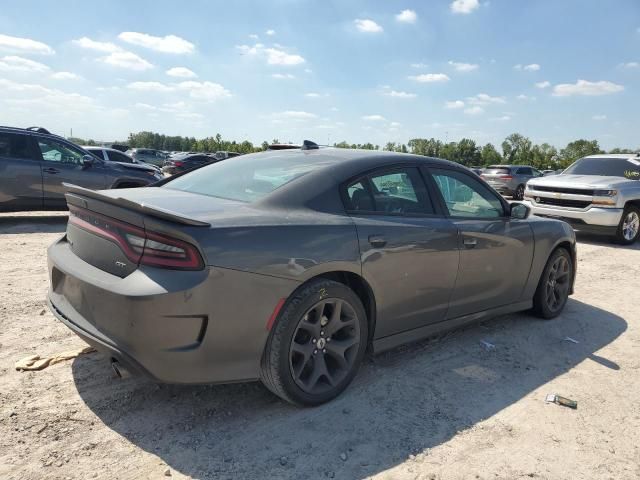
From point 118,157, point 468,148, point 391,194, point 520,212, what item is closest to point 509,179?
point 118,157

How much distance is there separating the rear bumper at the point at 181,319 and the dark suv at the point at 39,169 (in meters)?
7.00

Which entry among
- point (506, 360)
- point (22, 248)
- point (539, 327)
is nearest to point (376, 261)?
point (506, 360)

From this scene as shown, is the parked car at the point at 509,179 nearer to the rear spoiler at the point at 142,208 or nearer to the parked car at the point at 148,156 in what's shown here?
the rear spoiler at the point at 142,208

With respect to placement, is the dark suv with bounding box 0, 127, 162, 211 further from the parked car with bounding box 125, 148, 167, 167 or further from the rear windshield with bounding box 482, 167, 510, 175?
the parked car with bounding box 125, 148, 167, 167

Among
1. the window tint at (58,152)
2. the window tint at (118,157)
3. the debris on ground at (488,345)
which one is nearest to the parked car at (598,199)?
the debris on ground at (488,345)

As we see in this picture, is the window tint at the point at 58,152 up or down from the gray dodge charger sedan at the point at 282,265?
up

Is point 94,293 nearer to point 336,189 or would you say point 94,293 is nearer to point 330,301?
point 330,301

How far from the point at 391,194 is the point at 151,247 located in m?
1.68

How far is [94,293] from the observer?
2.51 meters

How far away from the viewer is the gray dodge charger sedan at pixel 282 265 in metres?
2.37

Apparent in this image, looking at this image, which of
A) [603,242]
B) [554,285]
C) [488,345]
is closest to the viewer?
[488,345]

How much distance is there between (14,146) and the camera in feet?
27.9

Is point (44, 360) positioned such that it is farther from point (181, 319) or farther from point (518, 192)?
point (518, 192)

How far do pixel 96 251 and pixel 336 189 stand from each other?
1440 mm
